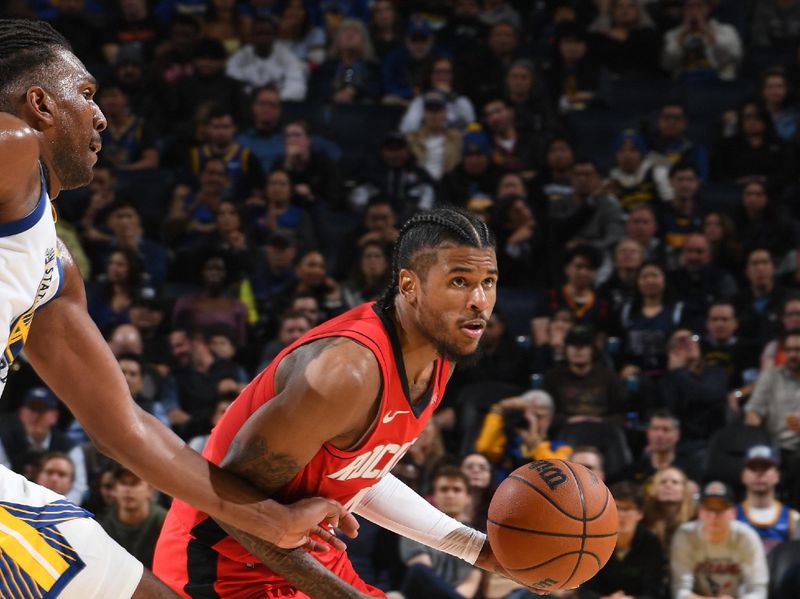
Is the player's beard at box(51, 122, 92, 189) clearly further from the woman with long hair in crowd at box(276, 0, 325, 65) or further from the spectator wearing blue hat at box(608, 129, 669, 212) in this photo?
the woman with long hair in crowd at box(276, 0, 325, 65)

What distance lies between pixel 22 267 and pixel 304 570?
113cm

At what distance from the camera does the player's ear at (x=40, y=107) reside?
2572mm

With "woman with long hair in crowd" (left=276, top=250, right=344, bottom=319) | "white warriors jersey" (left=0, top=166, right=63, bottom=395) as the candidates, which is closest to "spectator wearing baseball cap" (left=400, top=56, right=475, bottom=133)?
"woman with long hair in crowd" (left=276, top=250, right=344, bottom=319)

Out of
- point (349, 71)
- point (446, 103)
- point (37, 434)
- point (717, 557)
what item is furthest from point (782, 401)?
point (349, 71)

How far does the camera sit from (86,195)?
9.99 meters

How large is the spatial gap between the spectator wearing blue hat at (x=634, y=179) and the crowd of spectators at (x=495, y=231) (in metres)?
0.02

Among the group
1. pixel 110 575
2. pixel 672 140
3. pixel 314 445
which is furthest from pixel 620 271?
pixel 110 575

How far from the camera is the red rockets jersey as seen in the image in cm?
326

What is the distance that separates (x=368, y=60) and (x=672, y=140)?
278 cm

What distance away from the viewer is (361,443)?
3254 millimetres

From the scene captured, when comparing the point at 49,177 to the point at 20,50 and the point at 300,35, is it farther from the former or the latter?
the point at 300,35

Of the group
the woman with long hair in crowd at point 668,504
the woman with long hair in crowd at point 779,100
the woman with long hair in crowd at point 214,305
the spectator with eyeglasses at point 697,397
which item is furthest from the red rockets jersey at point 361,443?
the woman with long hair in crowd at point 779,100

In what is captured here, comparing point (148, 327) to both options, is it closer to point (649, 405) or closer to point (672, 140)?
point (649, 405)

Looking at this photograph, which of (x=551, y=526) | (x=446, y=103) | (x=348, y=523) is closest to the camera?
(x=348, y=523)
